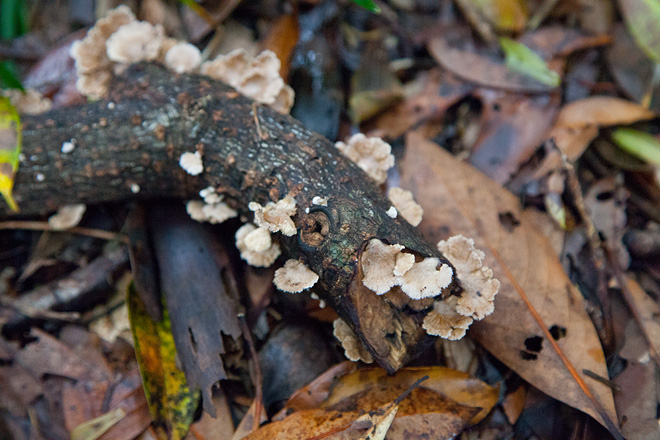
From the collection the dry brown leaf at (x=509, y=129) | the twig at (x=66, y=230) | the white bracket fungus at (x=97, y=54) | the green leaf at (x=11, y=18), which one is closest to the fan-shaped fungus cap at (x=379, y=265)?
the dry brown leaf at (x=509, y=129)

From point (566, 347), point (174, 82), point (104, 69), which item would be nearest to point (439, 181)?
point (566, 347)

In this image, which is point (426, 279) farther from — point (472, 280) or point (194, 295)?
point (194, 295)

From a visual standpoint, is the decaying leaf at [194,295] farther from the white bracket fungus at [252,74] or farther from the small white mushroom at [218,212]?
the white bracket fungus at [252,74]

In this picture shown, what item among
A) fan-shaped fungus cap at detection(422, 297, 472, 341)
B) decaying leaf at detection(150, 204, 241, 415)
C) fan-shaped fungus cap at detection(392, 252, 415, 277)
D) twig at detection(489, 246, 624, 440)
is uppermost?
fan-shaped fungus cap at detection(392, 252, 415, 277)

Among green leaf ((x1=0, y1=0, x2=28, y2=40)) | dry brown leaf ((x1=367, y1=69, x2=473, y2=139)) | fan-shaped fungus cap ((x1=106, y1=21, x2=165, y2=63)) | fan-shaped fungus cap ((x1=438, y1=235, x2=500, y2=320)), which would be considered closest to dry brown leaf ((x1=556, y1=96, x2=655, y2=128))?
dry brown leaf ((x1=367, y1=69, x2=473, y2=139))

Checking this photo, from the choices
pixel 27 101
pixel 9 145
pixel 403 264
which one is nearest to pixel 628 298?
pixel 403 264

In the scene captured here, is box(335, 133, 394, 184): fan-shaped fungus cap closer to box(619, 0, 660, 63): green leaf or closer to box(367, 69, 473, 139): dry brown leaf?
box(367, 69, 473, 139): dry brown leaf
